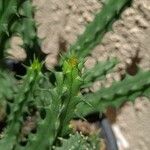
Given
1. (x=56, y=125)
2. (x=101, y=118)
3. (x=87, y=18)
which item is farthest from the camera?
(x=87, y=18)

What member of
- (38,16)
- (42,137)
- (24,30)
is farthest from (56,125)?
(38,16)

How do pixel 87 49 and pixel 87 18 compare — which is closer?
pixel 87 49

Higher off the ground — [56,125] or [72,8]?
[56,125]

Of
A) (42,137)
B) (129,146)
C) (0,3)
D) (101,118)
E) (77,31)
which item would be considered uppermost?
(0,3)

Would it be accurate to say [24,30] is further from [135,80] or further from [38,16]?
[38,16]

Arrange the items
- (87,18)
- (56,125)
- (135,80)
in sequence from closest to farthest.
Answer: (56,125) → (135,80) → (87,18)
